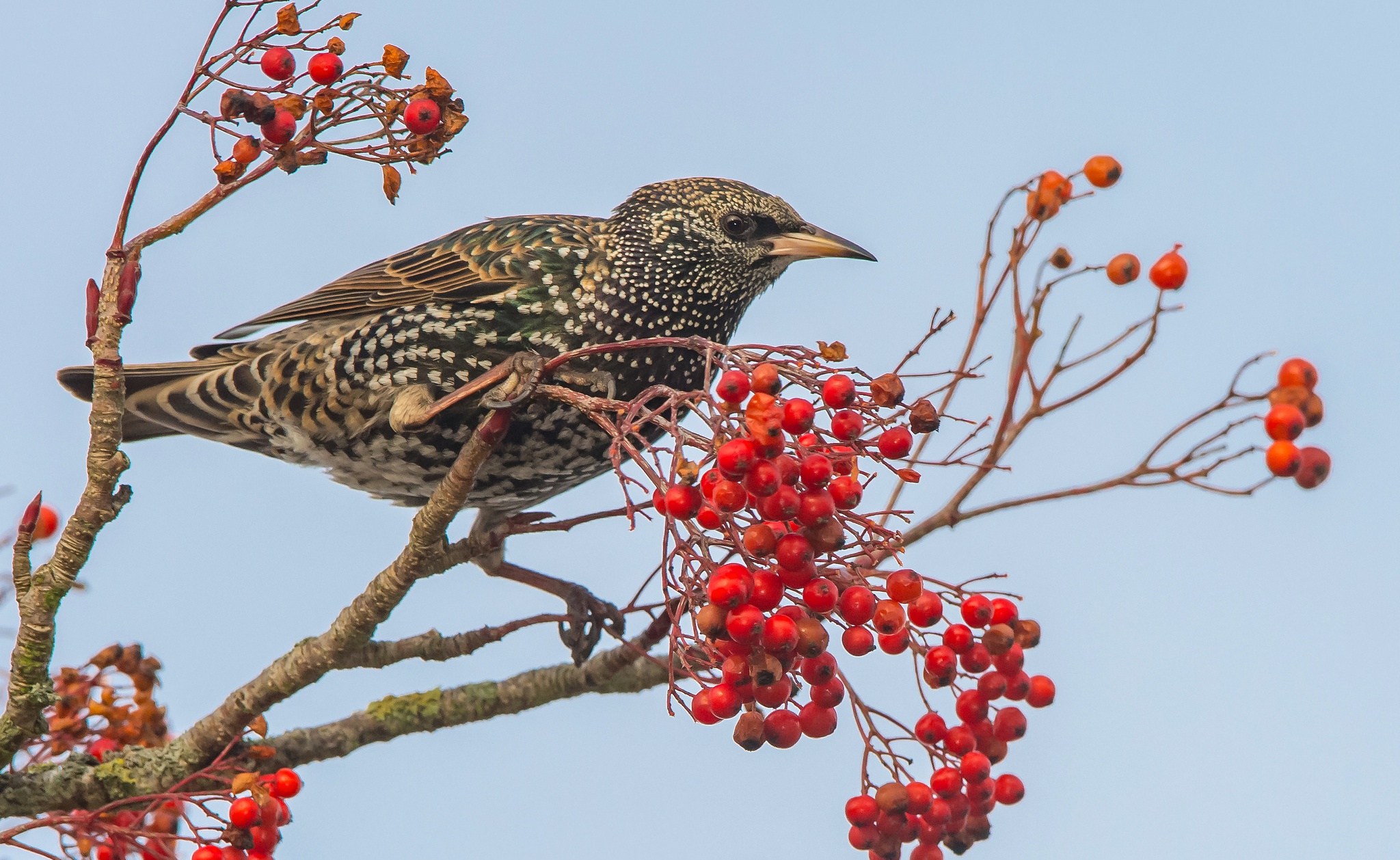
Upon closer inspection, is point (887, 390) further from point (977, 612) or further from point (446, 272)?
point (446, 272)

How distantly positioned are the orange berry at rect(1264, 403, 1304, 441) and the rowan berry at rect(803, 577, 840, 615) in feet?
2.41

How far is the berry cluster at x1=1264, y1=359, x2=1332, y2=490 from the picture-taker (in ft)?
7.25

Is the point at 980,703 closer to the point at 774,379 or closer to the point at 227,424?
the point at 774,379

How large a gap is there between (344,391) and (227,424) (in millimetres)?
708

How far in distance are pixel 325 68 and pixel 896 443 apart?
139cm

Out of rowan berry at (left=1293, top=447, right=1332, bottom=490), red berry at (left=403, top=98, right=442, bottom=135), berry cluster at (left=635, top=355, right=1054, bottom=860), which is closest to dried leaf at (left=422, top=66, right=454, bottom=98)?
red berry at (left=403, top=98, right=442, bottom=135)

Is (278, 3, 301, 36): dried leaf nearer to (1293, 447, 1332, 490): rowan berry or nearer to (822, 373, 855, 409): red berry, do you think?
(822, 373, 855, 409): red berry

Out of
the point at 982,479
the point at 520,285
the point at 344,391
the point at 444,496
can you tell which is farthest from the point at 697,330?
the point at 982,479

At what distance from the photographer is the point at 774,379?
2.34 meters

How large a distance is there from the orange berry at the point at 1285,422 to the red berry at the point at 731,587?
2.77 ft

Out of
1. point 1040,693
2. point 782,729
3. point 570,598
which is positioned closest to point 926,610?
point 782,729

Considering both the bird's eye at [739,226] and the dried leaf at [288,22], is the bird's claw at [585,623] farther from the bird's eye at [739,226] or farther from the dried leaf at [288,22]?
the dried leaf at [288,22]

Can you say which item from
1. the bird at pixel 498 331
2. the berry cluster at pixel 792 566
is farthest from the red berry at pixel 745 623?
the bird at pixel 498 331

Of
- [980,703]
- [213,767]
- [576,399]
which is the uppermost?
[576,399]
